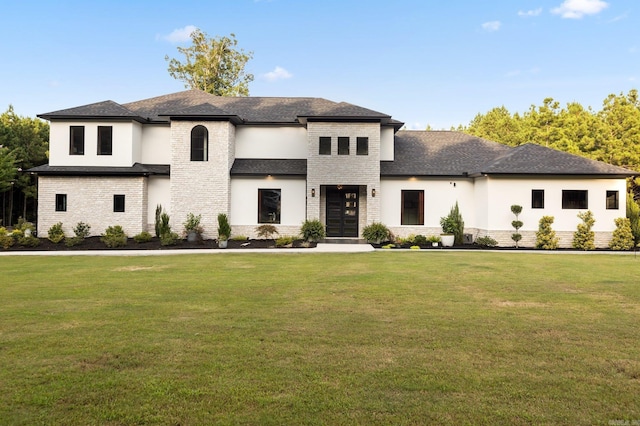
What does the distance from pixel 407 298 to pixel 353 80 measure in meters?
31.2

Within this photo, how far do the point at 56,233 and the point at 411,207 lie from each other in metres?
17.9

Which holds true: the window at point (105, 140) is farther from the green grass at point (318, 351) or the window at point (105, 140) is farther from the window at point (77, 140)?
the green grass at point (318, 351)

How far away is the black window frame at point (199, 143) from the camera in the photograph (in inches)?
873

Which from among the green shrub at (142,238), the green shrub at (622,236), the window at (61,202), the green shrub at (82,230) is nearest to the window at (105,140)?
the window at (61,202)

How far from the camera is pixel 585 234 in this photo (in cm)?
2014

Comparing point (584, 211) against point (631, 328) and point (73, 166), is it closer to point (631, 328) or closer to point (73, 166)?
point (631, 328)

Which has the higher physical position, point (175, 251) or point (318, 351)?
point (175, 251)

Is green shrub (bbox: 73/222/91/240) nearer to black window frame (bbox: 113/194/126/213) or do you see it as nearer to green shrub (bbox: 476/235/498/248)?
black window frame (bbox: 113/194/126/213)

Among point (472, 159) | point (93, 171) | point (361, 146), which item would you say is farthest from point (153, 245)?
point (472, 159)

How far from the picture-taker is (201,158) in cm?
2216

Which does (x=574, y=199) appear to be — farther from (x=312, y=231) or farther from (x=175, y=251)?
(x=175, y=251)

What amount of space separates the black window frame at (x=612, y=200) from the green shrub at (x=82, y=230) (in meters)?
25.3

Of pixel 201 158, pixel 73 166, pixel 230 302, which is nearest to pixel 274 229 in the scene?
pixel 201 158

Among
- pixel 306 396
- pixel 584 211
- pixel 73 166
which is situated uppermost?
pixel 73 166
